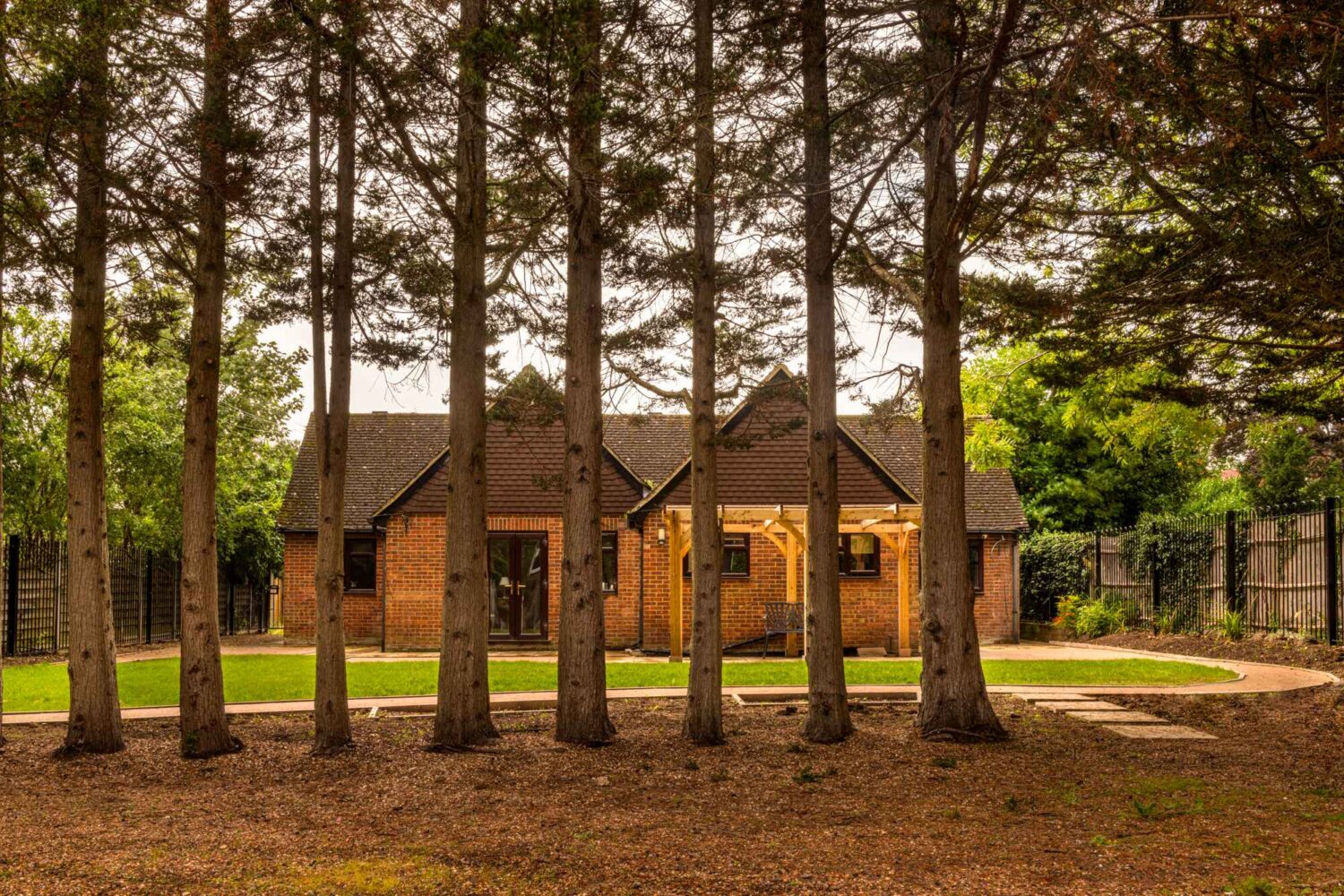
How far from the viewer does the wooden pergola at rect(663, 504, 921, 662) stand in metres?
19.6

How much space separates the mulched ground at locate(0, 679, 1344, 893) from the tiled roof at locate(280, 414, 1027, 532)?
15.8 metres

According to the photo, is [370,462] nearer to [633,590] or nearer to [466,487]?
[633,590]

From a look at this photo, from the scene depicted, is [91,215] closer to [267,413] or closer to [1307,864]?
[1307,864]

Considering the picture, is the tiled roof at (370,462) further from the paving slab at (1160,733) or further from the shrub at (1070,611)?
the paving slab at (1160,733)

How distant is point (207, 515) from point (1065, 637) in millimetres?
21075

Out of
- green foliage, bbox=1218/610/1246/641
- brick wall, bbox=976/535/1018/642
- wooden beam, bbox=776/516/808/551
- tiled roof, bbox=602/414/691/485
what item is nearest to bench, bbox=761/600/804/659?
wooden beam, bbox=776/516/808/551

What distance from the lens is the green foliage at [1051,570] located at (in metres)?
27.2

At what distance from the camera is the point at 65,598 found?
21.2m

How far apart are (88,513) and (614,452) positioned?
55.0 feet

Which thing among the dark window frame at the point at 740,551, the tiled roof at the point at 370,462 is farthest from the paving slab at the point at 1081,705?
the tiled roof at the point at 370,462

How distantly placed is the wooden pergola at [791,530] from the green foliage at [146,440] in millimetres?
8555

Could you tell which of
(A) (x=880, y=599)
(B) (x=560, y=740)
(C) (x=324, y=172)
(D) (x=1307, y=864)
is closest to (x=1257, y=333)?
(D) (x=1307, y=864)

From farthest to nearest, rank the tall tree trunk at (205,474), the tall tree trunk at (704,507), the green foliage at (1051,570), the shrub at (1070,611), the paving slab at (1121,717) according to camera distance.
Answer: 1. the green foliage at (1051,570)
2. the shrub at (1070,611)
3. the paving slab at (1121,717)
4. the tall tree trunk at (704,507)
5. the tall tree trunk at (205,474)

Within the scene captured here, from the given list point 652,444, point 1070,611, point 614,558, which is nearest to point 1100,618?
point 1070,611
